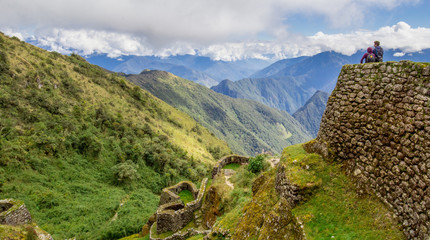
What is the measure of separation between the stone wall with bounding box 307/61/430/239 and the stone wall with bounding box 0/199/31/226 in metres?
20.6

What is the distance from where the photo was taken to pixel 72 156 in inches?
1409

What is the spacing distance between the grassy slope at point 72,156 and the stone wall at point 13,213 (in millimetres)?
6127

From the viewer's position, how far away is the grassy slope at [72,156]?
81.0 feet

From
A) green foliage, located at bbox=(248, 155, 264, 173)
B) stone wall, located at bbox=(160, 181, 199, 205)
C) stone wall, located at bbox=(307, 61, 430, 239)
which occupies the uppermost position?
stone wall, located at bbox=(307, 61, 430, 239)

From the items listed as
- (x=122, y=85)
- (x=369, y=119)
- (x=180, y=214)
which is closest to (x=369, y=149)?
(x=369, y=119)

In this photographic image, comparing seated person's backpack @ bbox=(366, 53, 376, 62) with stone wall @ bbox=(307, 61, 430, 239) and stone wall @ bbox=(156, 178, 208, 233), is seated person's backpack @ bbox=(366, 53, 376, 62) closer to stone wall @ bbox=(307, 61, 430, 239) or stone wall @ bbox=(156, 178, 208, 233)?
stone wall @ bbox=(307, 61, 430, 239)

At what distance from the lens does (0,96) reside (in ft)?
113

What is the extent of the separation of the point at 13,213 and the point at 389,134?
73.9ft

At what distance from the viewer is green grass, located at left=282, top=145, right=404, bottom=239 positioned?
6.09 m

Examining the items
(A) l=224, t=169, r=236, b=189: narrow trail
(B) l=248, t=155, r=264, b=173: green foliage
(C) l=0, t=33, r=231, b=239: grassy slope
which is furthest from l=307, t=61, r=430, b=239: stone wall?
(C) l=0, t=33, r=231, b=239: grassy slope

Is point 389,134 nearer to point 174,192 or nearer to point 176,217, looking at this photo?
point 176,217

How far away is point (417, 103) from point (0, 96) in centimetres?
5046

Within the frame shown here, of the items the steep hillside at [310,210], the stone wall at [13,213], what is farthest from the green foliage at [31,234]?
the steep hillside at [310,210]

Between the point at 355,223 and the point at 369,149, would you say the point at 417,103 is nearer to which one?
the point at 369,149
